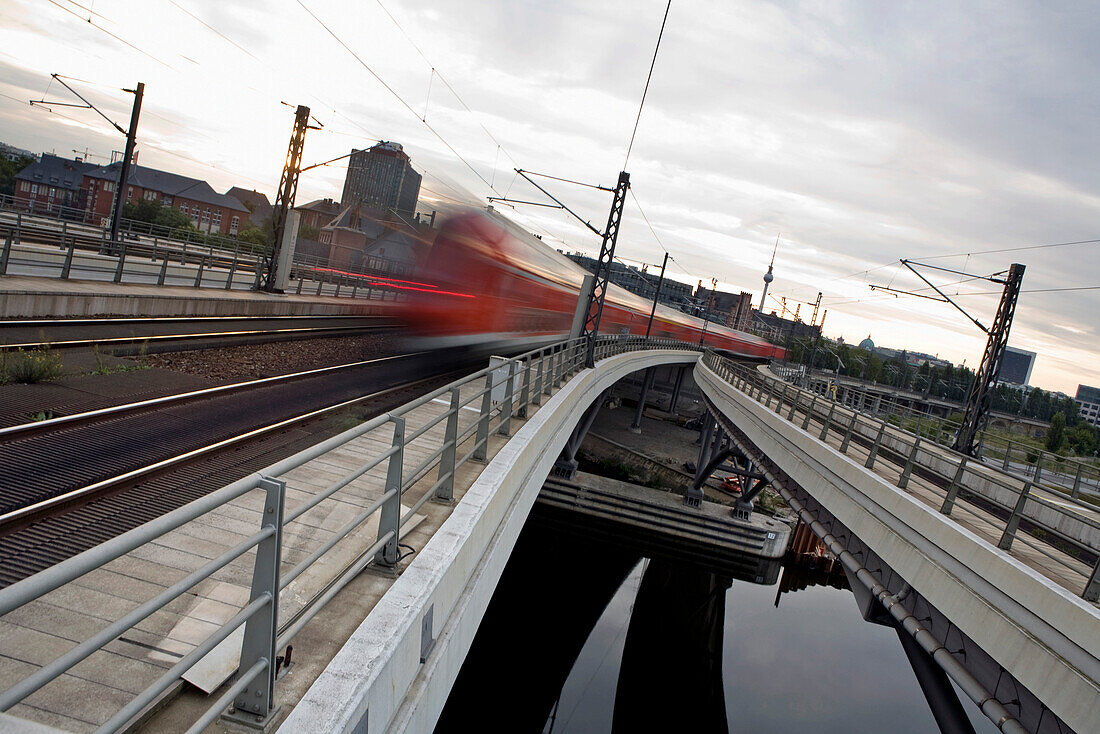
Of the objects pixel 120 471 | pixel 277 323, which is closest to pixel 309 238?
pixel 277 323

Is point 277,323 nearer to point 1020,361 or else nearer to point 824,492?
point 824,492

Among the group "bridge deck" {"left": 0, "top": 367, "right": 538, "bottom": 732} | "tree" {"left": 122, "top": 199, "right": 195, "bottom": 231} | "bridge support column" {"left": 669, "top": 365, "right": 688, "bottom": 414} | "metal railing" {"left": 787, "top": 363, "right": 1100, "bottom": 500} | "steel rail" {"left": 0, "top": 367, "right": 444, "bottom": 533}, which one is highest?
"tree" {"left": 122, "top": 199, "right": 195, "bottom": 231}

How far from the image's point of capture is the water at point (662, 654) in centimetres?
1942

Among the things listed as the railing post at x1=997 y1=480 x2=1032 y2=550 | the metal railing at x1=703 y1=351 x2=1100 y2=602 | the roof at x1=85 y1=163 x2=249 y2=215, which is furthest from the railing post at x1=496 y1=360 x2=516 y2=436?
the roof at x1=85 y1=163 x2=249 y2=215

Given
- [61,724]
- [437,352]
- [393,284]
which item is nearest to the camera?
[61,724]

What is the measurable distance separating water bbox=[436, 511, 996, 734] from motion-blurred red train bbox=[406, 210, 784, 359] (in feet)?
29.0

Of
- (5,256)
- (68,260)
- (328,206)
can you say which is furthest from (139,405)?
(328,206)

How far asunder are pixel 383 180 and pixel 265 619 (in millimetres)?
15913

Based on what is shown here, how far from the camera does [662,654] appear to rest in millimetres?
23953

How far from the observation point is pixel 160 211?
66.3m

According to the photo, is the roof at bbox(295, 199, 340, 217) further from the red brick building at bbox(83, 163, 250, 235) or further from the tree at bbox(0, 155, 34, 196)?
the tree at bbox(0, 155, 34, 196)

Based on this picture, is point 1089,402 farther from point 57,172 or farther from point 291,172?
point 57,172

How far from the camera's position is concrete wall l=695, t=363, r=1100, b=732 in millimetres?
6020

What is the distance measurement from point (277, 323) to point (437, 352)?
862 centimetres
